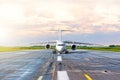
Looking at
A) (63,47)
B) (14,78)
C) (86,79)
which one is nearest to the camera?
(86,79)

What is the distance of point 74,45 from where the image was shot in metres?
76.2

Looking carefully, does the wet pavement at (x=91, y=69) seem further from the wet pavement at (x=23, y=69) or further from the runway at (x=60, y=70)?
the wet pavement at (x=23, y=69)

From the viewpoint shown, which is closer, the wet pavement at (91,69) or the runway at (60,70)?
the wet pavement at (91,69)

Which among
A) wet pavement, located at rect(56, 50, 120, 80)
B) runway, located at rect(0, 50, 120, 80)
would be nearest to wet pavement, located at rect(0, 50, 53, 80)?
runway, located at rect(0, 50, 120, 80)

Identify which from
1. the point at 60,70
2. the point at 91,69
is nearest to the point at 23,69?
the point at 60,70

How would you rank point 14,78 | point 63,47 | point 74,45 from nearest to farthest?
point 14,78, point 63,47, point 74,45

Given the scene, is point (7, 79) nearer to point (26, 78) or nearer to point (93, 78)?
point (26, 78)

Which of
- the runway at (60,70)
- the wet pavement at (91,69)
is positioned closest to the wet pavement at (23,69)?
the runway at (60,70)

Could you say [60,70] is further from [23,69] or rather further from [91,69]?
[23,69]

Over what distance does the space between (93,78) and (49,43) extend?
60021 mm

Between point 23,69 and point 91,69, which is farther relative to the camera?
point 23,69

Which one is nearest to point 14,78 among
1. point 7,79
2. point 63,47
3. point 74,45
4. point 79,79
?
point 7,79

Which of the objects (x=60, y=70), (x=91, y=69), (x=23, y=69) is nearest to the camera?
(x=60, y=70)

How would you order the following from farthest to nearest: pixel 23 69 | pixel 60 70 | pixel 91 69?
pixel 23 69 → pixel 91 69 → pixel 60 70
